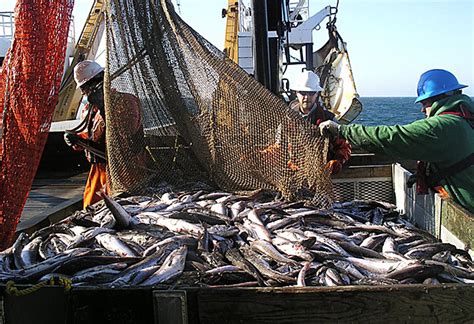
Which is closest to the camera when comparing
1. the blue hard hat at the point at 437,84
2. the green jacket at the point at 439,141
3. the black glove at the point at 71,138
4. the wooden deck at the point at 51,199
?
the green jacket at the point at 439,141

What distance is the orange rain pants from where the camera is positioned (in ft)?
22.3

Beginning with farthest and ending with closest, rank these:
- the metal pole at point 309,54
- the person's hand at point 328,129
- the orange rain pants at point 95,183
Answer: the metal pole at point 309,54 → the orange rain pants at point 95,183 → the person's hand at point 328,129

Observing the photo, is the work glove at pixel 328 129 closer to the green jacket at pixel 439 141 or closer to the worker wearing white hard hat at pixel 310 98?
the green jacket at pixel 439 141

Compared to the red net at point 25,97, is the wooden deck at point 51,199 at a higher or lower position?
lower

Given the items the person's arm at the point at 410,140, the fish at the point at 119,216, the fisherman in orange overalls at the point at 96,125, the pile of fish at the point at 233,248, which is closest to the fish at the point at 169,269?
the pile of fish at the point at 233,248

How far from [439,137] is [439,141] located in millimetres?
42

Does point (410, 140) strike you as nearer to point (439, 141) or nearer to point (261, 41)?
point (439, 141)

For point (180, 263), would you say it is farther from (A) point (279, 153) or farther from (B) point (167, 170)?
(B) point (167, 170)

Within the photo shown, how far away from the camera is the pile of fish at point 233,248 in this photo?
3.39 metres

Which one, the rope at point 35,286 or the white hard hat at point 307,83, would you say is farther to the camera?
the white hard hat at point 307,83

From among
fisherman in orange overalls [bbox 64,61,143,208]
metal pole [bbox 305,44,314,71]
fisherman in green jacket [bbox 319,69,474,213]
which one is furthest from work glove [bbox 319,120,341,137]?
metal pole [bbox 305,44,314,71]

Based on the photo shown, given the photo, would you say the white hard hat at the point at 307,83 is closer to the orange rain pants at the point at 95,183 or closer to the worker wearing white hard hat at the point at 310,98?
the worker wearing white hard hat at the point at 310,98

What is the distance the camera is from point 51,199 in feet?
35.0

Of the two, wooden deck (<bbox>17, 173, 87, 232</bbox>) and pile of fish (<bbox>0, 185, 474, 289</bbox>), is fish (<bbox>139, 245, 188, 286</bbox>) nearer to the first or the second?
pile of fish (<bbox>0, 185, 474, 289</bbox>)
